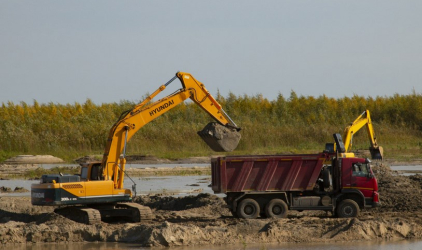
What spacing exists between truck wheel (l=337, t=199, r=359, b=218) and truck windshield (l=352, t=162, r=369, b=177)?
0.77 m

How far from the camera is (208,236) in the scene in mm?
16047

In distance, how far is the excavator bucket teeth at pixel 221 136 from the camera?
2044 centimetres

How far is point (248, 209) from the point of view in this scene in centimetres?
1933

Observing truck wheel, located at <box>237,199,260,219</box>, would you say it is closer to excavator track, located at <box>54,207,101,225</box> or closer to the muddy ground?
the muddy ground

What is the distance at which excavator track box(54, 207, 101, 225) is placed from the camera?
18.2 meters

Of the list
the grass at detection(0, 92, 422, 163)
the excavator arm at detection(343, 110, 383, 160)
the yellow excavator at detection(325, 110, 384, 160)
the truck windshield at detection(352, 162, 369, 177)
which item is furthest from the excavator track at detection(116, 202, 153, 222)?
the grass at detection(0, 92, 422, 163)

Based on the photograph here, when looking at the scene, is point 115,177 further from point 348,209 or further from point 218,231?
point 348,209

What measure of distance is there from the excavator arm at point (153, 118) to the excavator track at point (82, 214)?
1.02 m

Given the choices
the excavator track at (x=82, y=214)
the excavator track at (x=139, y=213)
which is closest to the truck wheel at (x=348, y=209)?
the excavator track at (x=139, y=213)

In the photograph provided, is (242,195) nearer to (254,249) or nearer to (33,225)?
(254,249)

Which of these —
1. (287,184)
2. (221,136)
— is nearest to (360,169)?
(287,184)

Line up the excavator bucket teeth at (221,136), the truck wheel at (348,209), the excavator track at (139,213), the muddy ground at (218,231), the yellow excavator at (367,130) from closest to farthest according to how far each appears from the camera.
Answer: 1. the muddy ground at (218,231)
2. the excavator track at (139,213)
3. the truck wheel at (348,209)
4. the excavator bucket teeth at (221,136)
5. the yellow excavator at (367,130)

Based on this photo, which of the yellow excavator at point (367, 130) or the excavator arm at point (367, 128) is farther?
the excavator arm at point (367, 128)

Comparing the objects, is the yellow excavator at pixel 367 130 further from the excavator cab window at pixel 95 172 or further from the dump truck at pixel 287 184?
the excavator cab window at pixel 95 172
